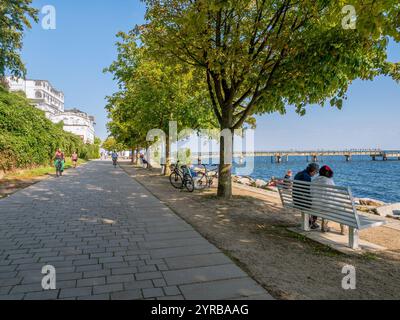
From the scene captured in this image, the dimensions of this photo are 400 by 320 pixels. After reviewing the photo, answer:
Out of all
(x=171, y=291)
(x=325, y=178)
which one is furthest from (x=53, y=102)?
(x=171, y=291)

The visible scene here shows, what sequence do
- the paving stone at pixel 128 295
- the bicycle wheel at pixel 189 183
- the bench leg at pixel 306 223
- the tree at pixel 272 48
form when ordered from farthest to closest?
the bicycle wheel at pixel 189 183, the tree at pixel 272 48, the bench leg at pixel 306 223, the paving stone at pixel 128 295

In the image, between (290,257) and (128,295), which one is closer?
(128,295)

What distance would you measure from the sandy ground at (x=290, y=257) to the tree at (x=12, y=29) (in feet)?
84.9

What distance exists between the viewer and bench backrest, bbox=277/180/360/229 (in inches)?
201

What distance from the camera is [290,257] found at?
498 cm

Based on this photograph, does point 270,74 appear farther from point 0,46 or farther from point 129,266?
point 0,46

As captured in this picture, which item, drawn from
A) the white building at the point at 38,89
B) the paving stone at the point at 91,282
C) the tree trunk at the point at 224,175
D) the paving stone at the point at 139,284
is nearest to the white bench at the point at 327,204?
the paving stone at the point at 139,284

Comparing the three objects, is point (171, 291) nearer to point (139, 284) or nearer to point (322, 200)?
point (139, 284)

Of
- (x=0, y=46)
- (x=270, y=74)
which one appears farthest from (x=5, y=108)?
(x=270, y=74)

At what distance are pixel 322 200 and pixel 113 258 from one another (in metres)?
3.99

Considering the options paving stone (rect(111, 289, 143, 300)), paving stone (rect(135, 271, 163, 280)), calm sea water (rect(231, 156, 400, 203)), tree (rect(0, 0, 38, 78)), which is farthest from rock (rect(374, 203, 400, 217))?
tree (rect(0, 0, 38, 78))

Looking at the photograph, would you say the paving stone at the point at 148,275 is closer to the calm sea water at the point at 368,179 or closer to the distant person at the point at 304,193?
the distant person at the point at 304,193

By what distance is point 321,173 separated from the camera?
21.7 feet

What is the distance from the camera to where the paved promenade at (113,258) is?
3709mm
